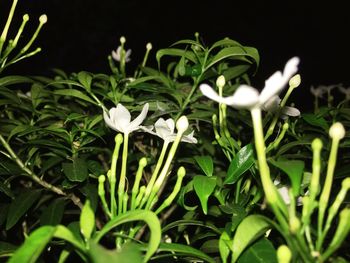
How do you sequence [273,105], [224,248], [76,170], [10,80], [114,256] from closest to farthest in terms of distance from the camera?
[114,256], [224,248], [273,105], [76,170], [10,80]

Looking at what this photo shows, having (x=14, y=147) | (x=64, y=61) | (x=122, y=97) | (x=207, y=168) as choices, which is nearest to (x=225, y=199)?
(x=207, y=168)

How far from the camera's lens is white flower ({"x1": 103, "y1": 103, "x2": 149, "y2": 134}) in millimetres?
745

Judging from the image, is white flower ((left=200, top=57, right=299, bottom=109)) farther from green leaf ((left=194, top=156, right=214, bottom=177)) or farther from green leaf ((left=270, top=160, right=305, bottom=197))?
green leaf ((left=194, top=156, right=214, bottom=177))

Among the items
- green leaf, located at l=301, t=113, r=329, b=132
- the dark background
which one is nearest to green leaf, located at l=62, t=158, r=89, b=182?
green leaf, located at l=301, t=113, r=329, b=132

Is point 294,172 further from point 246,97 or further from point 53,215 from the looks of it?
point 53,215

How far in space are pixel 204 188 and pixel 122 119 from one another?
7.9 inches

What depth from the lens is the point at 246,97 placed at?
1.71ft

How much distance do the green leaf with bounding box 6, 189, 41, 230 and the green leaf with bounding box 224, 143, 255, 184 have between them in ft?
1.48

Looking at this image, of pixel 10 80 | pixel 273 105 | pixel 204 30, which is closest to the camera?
pixel 273 105

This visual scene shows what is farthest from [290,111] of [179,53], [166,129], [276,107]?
[179,53]

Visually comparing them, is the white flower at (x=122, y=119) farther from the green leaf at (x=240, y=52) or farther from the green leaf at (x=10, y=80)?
the green leaf at (x=10, y=80)

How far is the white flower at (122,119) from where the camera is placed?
0.75 metres

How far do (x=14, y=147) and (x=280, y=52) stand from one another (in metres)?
3.85

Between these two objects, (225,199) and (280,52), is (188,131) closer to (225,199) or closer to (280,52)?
(225,199)
